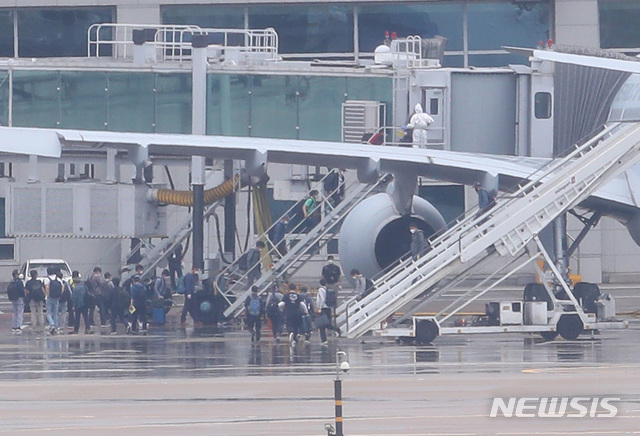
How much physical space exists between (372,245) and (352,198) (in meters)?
3.96

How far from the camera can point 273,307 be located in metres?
29.2

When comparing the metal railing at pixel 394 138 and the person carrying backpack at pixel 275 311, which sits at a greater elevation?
the metal railing at pixel 394 138

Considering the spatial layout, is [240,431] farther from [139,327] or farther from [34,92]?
[34,92]

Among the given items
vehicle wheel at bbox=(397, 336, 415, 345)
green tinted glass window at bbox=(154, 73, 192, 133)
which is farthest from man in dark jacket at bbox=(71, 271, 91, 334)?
vehicle wheel at bbox=(397, 336, 415, 345)

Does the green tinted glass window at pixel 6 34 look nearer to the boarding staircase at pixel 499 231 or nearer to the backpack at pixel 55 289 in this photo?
the backpack at pixel 55 289

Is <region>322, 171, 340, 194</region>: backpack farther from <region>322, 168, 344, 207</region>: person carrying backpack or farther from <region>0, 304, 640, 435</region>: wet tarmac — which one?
<region>0, 304, 640, 435</region>: wet tarmac

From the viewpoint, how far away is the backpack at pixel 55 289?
31.7 m

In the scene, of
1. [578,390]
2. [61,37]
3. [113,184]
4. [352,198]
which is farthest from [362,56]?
[578,390]

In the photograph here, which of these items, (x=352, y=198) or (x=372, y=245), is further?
(x=352, y=198)

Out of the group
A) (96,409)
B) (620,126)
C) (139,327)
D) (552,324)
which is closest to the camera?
(96,409)

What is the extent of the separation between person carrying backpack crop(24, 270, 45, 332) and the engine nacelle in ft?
24.7

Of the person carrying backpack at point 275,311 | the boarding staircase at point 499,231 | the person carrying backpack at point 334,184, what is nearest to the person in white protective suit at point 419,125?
the boarding staircase at point 499,231

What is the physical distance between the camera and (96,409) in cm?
1795

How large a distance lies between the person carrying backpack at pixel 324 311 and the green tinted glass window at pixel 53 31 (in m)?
24.1
